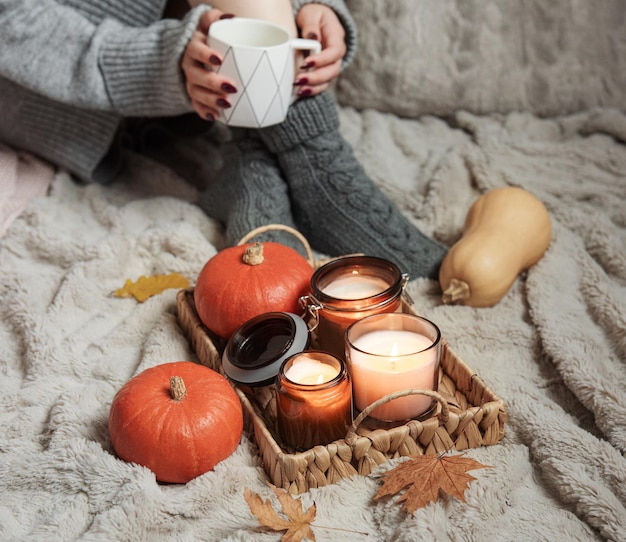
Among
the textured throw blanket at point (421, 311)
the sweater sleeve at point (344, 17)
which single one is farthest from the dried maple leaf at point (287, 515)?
the sweater sleeve at point (344, 17)

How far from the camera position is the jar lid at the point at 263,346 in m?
0.84

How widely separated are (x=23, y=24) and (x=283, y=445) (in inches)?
33.8

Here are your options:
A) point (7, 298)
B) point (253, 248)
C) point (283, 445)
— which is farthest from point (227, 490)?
point (7, 298)

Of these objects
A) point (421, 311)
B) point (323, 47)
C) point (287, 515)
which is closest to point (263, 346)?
point (287, 515)

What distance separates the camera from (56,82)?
4.13ft

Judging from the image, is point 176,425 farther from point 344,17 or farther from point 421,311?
point 344,17

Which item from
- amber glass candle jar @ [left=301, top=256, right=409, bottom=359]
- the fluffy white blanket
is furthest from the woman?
amber glass candle jar @ [left=301, top=256, right=409, bottom=359]

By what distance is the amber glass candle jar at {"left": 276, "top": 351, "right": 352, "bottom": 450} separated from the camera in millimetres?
771

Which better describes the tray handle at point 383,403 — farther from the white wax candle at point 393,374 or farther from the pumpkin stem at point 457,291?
the pumpkin stem at point 457,291

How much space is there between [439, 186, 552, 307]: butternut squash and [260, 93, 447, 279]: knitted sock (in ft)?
0.30

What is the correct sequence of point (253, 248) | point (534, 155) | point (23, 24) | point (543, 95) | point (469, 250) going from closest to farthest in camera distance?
point (253, 248) → point (469, 250) → point (23, 24) → point (534, 155) → point (543, 95)

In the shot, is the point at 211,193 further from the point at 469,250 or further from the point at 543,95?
the point at 543,95

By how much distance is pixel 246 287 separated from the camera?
3.06 feet

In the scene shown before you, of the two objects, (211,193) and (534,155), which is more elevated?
(534,155)
